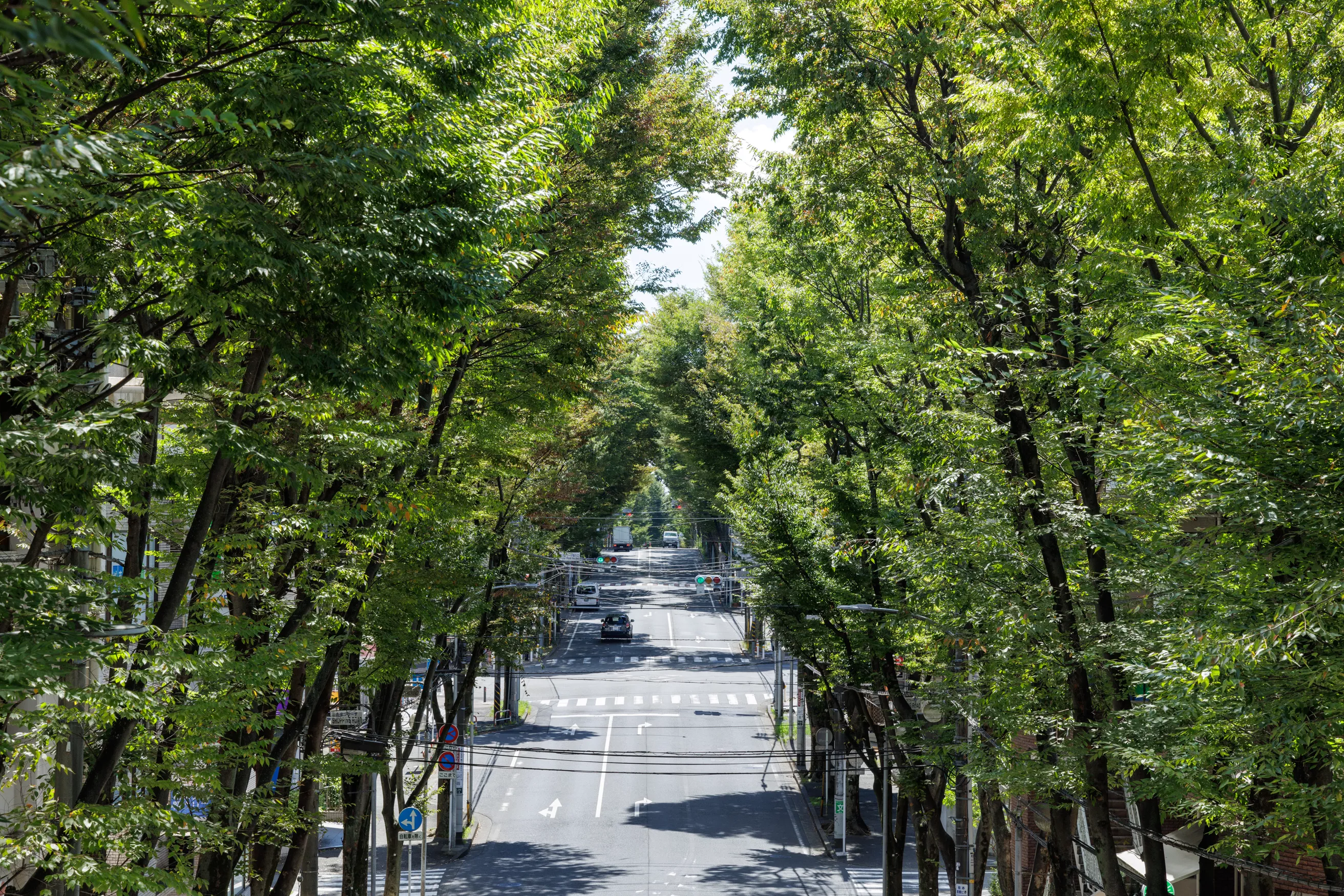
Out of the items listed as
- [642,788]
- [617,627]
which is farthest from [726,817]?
[617,627]

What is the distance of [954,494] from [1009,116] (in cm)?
537

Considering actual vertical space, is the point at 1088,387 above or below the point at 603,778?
above

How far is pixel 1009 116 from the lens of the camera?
37.9ft

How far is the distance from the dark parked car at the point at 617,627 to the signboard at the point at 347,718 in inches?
1303

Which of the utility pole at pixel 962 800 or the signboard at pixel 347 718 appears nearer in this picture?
the utility pole at pixel 962 800

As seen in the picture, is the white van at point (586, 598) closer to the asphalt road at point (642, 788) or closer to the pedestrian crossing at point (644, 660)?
the asphalt road at point (642, 788)

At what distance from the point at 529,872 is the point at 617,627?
33927 millimetres

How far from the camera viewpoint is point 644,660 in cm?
5503

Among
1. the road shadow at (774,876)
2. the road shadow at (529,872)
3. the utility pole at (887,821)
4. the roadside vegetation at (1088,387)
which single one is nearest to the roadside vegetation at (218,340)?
the roadside vegetation at (1088,387)

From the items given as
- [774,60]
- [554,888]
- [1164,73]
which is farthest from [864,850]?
[1164,73]

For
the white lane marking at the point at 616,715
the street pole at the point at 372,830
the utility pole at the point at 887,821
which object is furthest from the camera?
the white lane marking at the point at 616,715

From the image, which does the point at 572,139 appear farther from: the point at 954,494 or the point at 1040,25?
the point at 954,494

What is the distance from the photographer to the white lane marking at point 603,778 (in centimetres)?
3241

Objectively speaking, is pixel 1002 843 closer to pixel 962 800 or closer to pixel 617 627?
pixel 962 800
